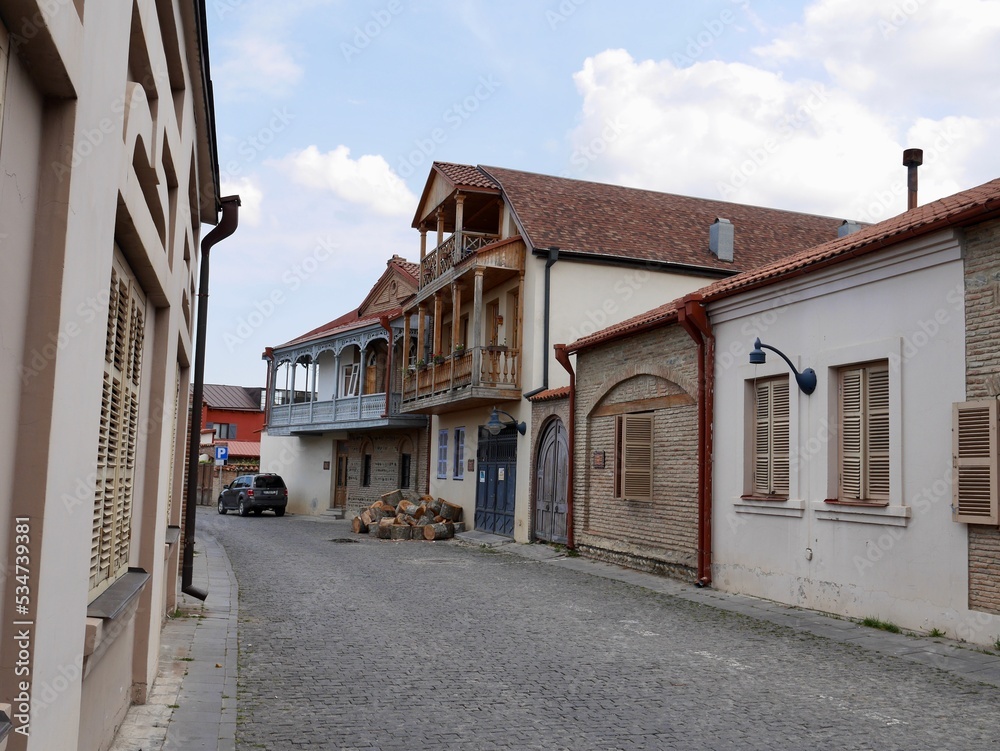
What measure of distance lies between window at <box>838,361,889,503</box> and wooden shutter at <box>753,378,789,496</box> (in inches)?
44.5

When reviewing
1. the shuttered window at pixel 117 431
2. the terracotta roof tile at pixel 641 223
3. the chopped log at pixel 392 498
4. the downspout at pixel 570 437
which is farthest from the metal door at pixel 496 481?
the shuttered window at pixel 117 431

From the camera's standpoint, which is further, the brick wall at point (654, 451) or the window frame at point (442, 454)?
the window frame at point (442, 454)

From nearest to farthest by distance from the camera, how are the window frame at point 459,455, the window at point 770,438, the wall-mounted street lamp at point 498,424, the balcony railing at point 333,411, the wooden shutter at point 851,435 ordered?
the wooden shutter at point 851,435, the window at point 770,438, the wall-mounted street lamp at point 498,424, the window frame at point 459,455, the balcony railing at point 333,411

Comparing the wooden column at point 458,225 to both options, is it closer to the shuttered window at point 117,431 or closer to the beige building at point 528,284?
the beige building at point 528,284

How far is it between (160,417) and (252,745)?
2259 mm

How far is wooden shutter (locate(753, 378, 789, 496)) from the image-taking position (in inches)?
484

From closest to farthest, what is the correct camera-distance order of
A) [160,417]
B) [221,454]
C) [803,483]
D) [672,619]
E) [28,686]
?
[28,686] → [160,417] → [672,619] → [803,483] → [221,454]

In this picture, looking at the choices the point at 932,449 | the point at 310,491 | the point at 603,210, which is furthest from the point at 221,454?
the point at 932,449

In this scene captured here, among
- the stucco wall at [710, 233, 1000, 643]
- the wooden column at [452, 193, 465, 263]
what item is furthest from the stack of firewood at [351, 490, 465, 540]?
the stucco wall at [710, 233, 1000, 643]

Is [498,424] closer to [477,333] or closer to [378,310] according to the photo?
[477,333]

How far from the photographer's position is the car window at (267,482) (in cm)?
3466

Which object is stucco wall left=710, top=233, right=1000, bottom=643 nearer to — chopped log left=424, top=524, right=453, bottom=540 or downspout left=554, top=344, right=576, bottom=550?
downspout left=554, top=344, right=576, bottom=550

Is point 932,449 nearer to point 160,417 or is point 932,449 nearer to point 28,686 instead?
point 160,417

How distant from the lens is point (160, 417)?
21.6 feet
